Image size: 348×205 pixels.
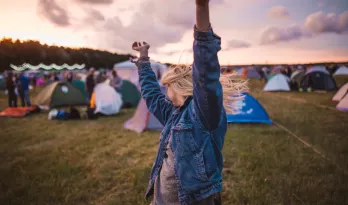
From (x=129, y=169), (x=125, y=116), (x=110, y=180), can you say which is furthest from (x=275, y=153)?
(x=125, y=116)

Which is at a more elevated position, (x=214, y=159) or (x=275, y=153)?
(x=214, y=159)

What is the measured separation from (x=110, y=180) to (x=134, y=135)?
118 inches

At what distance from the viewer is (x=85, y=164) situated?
4922 mm

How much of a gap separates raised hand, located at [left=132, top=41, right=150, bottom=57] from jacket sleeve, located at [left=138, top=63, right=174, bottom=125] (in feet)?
0.34

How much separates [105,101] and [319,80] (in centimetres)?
1801

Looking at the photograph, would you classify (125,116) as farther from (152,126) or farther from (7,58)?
(7,58)

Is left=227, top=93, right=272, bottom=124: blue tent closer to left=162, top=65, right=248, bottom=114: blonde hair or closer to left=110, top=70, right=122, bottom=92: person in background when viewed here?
A: left=162, top=65, right=248, bottom=114: blonde hair

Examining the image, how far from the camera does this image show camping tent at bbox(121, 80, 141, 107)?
42.4ft

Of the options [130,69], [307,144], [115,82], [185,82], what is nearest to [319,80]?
[307,144]

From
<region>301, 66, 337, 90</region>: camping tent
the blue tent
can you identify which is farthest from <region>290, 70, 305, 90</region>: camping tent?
the blue tent

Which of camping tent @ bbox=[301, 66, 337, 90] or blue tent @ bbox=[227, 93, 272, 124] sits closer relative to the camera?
blue tent @ bbox=[227, 93, 272, 124]

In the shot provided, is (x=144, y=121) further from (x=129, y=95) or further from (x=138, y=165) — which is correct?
(x=129, y=95)

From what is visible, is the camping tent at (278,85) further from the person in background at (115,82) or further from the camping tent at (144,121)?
the camping tent at (144,121)

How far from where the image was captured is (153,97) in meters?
2.05
